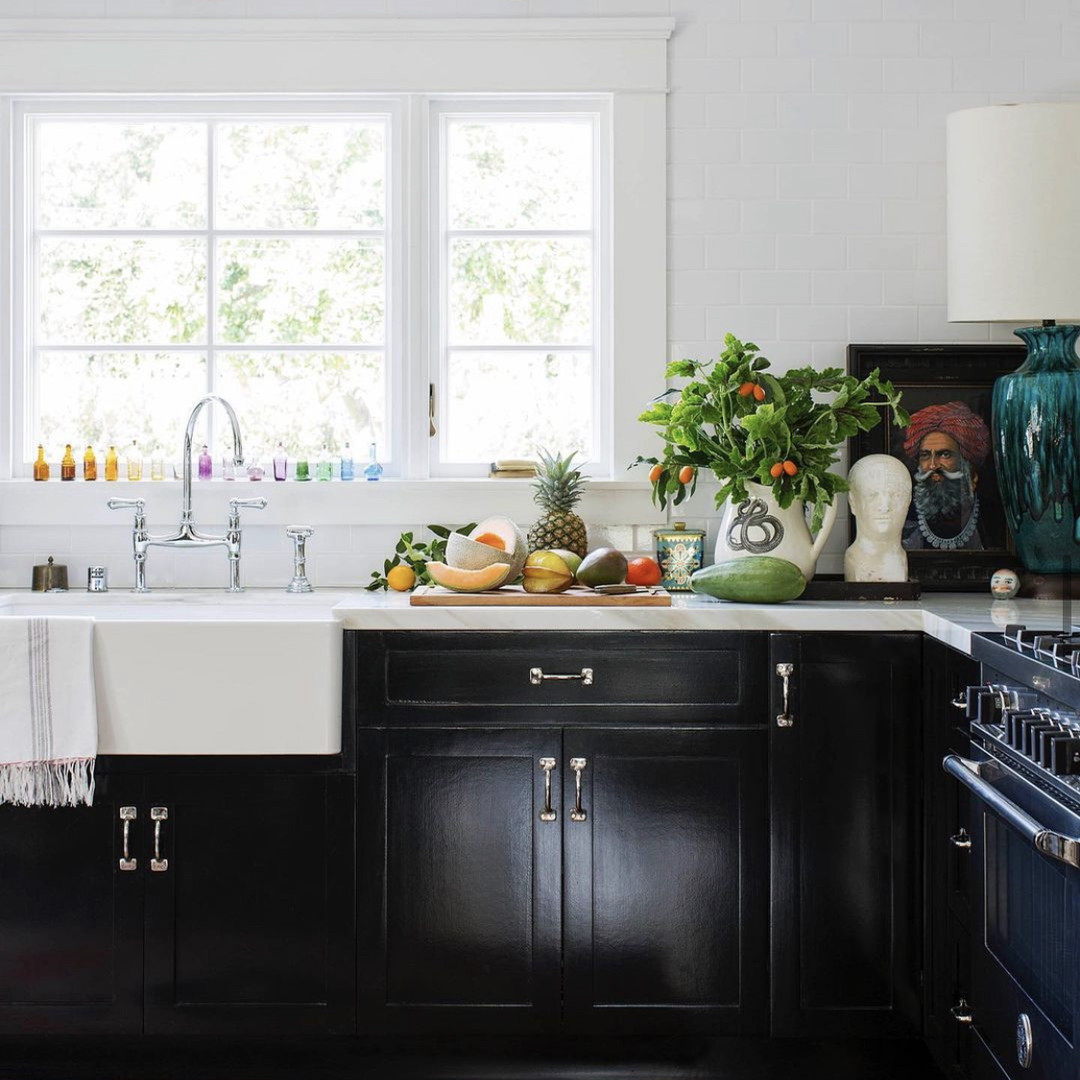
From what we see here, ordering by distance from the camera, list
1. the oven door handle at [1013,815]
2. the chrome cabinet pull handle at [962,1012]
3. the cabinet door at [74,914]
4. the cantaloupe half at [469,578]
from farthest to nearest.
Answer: the cantaloupe half at [469,578] < the cabinet door at [74,914] < the chrome cabinet pull handle at [962,1012] < the oven door handle at [1013,815]

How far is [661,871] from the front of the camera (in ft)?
8.61

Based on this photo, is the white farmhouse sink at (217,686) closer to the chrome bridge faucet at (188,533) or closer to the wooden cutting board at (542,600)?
the wooden cutting board at (542,600)

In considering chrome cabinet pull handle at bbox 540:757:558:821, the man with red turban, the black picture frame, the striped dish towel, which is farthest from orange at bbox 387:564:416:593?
the man with red turban

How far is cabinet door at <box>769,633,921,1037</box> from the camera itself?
2605mm

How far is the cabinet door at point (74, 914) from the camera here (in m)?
2.58

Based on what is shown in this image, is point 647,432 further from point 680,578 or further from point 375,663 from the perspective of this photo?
point 375,663

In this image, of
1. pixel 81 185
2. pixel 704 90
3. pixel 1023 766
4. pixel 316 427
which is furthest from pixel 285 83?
pixel 1023 766

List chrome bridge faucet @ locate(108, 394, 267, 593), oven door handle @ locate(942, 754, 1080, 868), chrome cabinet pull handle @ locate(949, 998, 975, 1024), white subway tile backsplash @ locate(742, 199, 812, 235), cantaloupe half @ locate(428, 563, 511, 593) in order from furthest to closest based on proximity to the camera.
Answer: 1. white subway tile backsplash @ locate(742, 199, 812, 235)
2. chrome bridge faucet @ locate(108, 394, 267, 593)
3. cantaloupe half @ locate(428, 563, 511, 593)
4. chrome cabinet pull handle @ locate(949, 998, 975, 1024)
5. oven door handle @ locate(942, 754, 1080, 868)

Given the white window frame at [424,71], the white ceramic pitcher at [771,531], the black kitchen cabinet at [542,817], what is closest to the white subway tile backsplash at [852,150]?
the white window frame at [424,71]

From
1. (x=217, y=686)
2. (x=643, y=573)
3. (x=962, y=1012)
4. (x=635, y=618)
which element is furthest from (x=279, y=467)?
(x=962, y=1012)

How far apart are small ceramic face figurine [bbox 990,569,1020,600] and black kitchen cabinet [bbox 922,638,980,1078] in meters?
0.48

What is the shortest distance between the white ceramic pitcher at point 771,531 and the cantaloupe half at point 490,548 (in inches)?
20.0

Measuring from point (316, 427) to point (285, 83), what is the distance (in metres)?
0.95

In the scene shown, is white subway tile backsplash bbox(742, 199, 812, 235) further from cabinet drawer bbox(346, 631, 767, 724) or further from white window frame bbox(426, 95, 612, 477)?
cabinet drawer bbox(346, 631, 767, 724)
